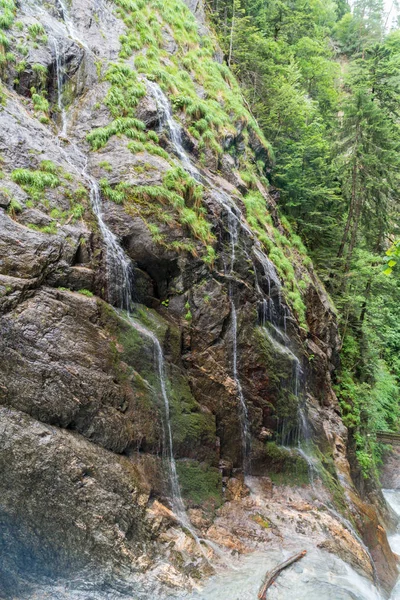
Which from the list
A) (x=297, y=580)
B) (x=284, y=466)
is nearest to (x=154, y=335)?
(x=284, y=466)

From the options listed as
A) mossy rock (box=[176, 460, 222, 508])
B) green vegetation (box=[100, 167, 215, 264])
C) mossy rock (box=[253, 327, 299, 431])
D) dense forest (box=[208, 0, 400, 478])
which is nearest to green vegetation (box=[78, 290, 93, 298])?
green vegetation (box=[100, 167, 215, 264])

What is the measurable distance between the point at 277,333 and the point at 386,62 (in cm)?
1244

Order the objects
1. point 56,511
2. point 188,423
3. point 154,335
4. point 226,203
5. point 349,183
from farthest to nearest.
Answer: point 349,183 < point 226,203 < point 154,335 < point 188,423 < point 56,511

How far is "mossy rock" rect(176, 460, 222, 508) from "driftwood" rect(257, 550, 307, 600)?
177cm

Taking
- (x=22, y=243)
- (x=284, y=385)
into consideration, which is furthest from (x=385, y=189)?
(x=22, y=243)

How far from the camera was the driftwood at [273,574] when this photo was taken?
720cm

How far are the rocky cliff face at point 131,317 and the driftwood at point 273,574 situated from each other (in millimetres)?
1121

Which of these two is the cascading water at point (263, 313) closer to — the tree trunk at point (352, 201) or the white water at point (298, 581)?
the white water at point (298, 581)

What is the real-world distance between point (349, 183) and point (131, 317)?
42.6 ft

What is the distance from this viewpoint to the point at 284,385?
39.6ft

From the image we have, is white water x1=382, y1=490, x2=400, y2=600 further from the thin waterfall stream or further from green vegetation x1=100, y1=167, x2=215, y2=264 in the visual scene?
green vegetation x1=100, y1=167, x2=215, y2=264

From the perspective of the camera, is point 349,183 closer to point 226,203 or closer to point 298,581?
point 226,203

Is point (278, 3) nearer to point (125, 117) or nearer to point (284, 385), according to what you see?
point (125, 117)

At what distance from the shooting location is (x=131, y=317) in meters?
9.61
